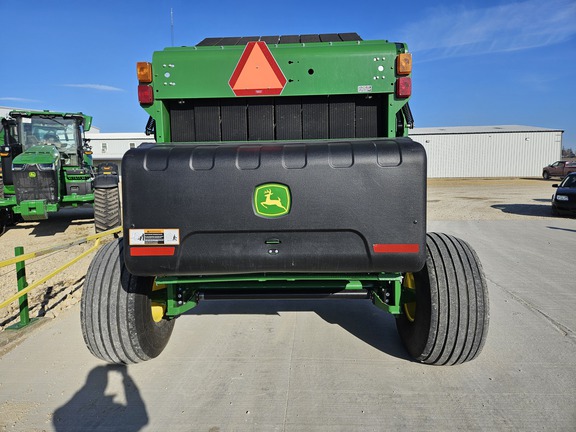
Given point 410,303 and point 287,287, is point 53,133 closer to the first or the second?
point 287,287

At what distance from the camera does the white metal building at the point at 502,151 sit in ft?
116

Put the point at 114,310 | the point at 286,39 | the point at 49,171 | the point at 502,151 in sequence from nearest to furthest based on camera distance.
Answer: the point at 114,310, the point at 286,39, the point at 49,171, the point at 502,151

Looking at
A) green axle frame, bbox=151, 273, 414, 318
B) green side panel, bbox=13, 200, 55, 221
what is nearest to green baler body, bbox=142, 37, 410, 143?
green axle frame, bbox=151, 273, 414, 318

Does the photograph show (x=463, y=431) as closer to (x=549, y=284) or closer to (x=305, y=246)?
(x=305, y=246)

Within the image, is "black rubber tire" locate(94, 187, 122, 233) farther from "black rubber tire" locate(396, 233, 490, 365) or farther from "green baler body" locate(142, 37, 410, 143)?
"black rubber tire" locate(396, 233, 490, 365)

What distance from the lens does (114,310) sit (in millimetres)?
2732

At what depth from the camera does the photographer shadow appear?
7.68 ft

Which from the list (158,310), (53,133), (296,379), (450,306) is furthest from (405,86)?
(53,133)

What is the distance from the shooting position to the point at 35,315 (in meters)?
4.30

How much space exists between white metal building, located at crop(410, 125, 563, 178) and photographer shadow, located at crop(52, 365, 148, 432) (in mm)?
36504

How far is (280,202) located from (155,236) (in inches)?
27.9

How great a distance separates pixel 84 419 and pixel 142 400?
0.34 metres

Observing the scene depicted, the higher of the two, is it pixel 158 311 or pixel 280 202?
pixel 280 202

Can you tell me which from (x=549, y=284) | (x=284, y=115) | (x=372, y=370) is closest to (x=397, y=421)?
(x=372, y=370)
